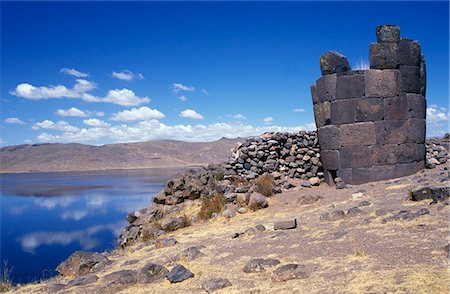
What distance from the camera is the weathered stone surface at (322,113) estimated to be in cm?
1053

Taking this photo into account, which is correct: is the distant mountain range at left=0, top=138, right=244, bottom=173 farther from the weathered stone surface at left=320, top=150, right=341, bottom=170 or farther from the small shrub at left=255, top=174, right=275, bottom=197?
the small shrub at left=255, top=174, right=275, bottom=197

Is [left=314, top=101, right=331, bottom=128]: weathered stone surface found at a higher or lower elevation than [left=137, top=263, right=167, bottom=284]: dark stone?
higher

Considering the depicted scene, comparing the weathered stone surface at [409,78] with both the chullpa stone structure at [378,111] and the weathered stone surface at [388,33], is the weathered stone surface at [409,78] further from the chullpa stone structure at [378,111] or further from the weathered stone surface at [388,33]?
the weathered stone surface at [388,33]

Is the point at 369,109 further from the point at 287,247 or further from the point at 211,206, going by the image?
the point at 287,247

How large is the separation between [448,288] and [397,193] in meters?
4.67

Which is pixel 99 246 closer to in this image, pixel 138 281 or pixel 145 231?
pixel 145 231

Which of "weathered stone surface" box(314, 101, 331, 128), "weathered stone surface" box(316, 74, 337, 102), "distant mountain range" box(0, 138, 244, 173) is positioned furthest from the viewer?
"distant mountain range" box(0, 138, 244, 173)

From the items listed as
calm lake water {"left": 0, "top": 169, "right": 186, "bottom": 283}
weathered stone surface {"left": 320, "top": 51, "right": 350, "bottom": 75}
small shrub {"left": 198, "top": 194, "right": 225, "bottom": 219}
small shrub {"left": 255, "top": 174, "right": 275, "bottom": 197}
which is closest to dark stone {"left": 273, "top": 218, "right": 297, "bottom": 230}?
small shrub {"left": 198, "top": 194, "right": 225, "bottom": 219}

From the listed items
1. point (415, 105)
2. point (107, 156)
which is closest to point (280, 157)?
point (415, 105)

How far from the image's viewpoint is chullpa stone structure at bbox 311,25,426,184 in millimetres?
10039

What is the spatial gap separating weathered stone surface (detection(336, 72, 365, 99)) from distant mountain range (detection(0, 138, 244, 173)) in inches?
2247

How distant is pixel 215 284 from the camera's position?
4172mm

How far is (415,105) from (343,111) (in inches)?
79.4

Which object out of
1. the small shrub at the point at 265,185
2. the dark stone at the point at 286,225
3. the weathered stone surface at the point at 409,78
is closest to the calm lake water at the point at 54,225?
the small shrub at the point at 265,185
